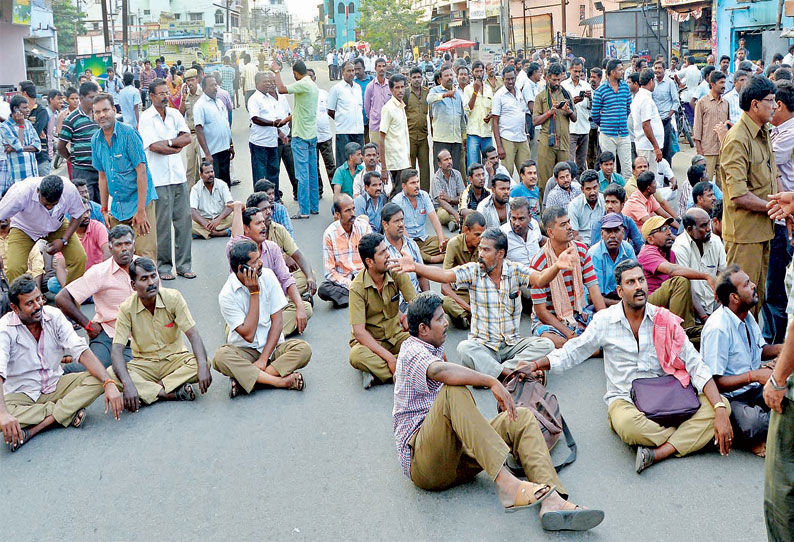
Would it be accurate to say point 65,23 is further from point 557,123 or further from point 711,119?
point 711,119

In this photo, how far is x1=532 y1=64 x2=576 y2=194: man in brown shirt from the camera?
1145cm

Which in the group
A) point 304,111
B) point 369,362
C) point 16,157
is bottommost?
point 369,362

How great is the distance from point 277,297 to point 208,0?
3499 inches

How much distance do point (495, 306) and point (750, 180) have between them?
80.0 inches

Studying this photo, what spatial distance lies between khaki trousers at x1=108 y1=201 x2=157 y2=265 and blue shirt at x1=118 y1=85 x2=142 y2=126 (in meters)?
7.82

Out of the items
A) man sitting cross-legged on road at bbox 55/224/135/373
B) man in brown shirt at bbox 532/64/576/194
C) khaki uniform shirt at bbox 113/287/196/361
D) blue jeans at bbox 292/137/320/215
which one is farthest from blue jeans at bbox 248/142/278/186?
khaki uniform shirt at bbox 113/287/196/361

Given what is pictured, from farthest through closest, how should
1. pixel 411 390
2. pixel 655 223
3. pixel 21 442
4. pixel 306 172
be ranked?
pixel 306 172
pixel 655 223
pixel 21 442
pixel 411 390

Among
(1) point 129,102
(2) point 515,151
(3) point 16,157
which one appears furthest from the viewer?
(1) point 129,102

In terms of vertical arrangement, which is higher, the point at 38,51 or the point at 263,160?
the point at 38,51

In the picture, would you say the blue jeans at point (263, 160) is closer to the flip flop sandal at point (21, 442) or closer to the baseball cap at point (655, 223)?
the baseball cap at point (655, 223)

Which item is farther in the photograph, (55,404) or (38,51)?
(38,51)

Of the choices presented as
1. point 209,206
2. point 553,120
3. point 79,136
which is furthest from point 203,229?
point 553,120

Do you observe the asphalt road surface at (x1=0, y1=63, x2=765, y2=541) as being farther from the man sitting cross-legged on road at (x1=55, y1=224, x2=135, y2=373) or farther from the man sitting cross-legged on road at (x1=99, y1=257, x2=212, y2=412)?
the man sitting cross-legged on road at (x1=55, y1=224, x2=135, y2=373)

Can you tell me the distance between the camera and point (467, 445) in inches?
167
